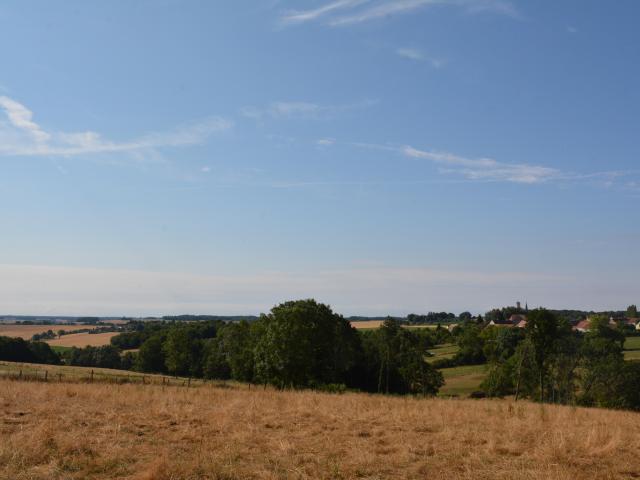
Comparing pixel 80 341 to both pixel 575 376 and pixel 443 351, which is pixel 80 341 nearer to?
pixel 443 351

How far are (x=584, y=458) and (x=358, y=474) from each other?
5613 millimetres

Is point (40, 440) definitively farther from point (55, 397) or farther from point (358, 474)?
point (55, 397)

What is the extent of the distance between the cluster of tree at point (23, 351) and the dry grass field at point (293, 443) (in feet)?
319

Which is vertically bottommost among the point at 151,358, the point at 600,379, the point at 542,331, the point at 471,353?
the point at 151,358

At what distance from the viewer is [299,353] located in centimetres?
5016

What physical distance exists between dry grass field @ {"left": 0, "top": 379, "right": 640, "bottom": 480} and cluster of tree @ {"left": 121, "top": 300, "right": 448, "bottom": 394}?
941 inches

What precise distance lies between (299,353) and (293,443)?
1475 inches

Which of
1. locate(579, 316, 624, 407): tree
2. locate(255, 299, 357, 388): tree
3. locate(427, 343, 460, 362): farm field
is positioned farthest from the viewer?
locate(427, 343, 460, 362): farm field

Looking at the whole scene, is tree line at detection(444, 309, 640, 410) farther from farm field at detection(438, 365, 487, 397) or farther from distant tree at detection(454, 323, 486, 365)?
distant tree at detection(454, 323, 486, 365)

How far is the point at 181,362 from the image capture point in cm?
10669

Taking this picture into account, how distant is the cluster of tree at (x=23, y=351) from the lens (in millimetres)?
103812

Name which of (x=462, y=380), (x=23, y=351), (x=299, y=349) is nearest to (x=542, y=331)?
(x=299, y=349)

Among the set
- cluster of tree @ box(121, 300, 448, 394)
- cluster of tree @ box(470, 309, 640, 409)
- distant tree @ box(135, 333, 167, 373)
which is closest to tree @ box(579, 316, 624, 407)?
cluster of tree @ box(470, 309, 640, 409)

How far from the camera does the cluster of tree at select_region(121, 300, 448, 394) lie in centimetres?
5072
